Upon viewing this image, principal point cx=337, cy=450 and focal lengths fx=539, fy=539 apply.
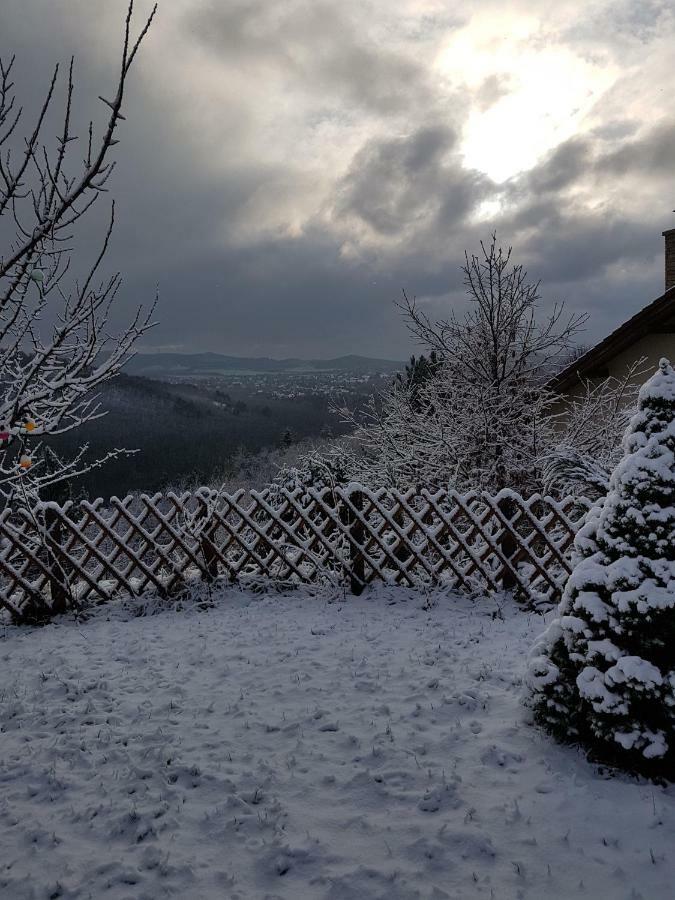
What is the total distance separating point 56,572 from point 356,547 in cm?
335

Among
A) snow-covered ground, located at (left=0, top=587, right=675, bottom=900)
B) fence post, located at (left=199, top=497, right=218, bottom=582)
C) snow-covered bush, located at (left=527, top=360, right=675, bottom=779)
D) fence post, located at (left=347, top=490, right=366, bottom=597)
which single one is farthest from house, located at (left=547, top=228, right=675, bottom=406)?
snow-covered ground, located at (left=0, top=587, right=675, bottom=900)

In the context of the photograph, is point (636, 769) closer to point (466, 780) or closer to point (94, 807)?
point (466, 780)

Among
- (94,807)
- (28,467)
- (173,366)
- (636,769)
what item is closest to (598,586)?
(636,769)

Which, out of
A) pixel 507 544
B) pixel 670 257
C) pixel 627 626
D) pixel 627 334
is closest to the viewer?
pixel 627 626

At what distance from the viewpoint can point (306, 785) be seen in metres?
2.84

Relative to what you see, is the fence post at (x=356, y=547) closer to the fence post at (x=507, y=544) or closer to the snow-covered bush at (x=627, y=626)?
the fence post at (x=507, y=544)

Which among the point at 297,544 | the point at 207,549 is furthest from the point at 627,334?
the point at 207,549

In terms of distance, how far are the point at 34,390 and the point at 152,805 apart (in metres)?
2.22

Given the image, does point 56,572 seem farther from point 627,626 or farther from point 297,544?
point 627,626

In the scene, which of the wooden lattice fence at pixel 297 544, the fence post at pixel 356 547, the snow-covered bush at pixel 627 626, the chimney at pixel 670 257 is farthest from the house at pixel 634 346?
the snow-covered bush at pixel 627 626

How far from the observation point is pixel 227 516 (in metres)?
6.27

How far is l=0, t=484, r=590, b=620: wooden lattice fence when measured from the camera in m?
5.87

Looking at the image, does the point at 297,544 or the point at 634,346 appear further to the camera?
the point at 634,346

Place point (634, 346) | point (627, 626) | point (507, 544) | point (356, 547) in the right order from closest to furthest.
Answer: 1. point (627, 626)
2. point (507, 544)
3. point (356, 547)
4. point (634, 346)
